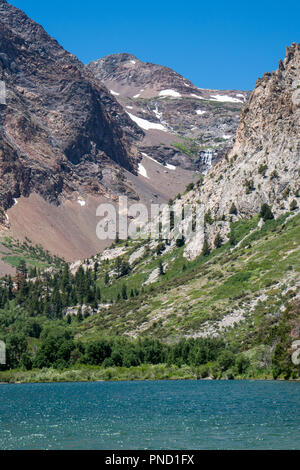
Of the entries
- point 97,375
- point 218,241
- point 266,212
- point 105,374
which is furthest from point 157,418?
point 218,241

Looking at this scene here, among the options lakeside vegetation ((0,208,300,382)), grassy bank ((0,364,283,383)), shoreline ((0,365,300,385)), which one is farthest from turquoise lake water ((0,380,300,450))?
shoreline ((0,365,300,385))

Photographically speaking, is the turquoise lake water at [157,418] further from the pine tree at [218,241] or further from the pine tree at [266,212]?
the pine tree at [218,241]

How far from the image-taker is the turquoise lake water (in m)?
47.1

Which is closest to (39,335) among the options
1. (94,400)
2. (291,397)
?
(94,400)

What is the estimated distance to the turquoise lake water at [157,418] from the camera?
47125 millimetres

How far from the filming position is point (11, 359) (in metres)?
135

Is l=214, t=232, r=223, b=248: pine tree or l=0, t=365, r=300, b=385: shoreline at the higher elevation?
l=214, t=232, r=223, b=248: pine tree

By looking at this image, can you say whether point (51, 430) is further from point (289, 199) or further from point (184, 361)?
point (289, 199)

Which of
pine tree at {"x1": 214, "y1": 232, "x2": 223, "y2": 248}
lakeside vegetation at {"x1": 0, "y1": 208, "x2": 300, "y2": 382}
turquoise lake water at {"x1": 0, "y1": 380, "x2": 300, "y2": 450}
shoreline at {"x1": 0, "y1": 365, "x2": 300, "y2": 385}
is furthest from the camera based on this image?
pine tree at {"x1": 214, "y1": 232, "x2": 223, "y2": 248}

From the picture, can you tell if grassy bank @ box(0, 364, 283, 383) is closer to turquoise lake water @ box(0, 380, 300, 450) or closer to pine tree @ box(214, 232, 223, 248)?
turquoise lake water @ box(0, 380, 300, 450)

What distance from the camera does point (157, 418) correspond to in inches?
2392

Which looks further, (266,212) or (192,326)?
(266,212)

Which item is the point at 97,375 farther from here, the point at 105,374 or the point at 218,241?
the point at 218,241

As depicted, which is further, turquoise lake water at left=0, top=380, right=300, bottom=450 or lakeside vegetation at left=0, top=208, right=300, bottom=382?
lakeside vegetation at left=0, top=208, right=300, bottom=382
